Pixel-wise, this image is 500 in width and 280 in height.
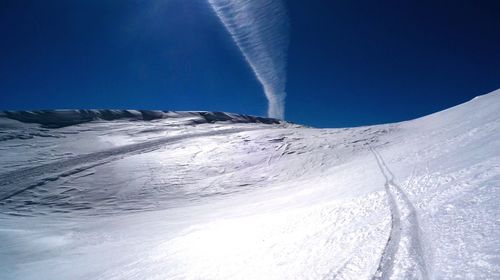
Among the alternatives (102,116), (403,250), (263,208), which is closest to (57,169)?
(263,208)

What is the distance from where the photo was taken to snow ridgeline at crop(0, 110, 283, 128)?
20.6m

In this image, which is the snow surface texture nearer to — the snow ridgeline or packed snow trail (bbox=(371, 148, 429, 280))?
packed snow trail (bbox=(371, 148, 429, 280))

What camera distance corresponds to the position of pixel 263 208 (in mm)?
5633

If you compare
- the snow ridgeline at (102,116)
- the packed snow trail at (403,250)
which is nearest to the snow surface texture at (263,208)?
the packed snow trail at (403,250)

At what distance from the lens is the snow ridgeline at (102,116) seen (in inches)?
813

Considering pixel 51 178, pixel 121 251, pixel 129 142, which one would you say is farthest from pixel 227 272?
pixel 129 142

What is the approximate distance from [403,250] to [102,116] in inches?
960

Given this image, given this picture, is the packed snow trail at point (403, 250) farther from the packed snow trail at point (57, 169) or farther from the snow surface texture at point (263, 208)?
the packed snow trail at point (57, 169)

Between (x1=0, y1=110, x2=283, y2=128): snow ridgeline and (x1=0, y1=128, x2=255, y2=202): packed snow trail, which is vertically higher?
(x1=0, y1=110, x2=283, y2=128): snow ridgeline

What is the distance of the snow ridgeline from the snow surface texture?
560 centimetres

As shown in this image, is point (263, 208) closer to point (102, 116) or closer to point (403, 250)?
point (403, 250)

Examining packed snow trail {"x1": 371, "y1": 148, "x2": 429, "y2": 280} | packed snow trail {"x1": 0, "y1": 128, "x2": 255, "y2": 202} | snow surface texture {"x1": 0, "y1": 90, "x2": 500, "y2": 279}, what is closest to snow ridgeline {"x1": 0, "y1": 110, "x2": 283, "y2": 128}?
snow surface texture {"x1": 0, "y1": 90, "x2": 500, "y2": 279}

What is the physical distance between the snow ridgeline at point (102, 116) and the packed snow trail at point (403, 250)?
2245cm

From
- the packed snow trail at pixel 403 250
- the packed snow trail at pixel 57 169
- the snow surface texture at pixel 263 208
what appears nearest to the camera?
the packed snow trail at pixel 403 250
